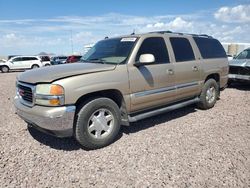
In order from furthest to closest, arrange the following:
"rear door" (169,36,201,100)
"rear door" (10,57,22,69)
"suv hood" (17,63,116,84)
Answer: "rear door" (10,57,22,69), "rear door" (169,36,201,100), "suv hood" (17,63,116,84)

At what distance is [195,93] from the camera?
19.5 feet

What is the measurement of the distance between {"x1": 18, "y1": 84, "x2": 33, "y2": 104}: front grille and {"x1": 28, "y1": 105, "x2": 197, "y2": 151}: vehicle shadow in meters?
0.88

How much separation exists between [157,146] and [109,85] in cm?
133

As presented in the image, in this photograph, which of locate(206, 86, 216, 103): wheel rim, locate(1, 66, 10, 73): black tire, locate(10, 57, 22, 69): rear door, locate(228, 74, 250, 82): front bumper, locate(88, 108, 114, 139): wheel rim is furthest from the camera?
locate(10, 57, 22, 69): rear door

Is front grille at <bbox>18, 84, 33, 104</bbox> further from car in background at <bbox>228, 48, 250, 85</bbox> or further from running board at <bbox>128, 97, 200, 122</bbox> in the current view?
car in background at <bbox>228, 48, 250, 85</bbox>

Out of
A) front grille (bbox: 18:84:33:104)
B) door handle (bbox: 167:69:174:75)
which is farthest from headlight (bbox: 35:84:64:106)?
door handle (bbox: 167:69:174:75)

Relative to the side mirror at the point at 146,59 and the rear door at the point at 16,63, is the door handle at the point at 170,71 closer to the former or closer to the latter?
the side mirror at the point at 146,59

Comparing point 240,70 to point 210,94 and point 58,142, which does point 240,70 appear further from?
point 58,142

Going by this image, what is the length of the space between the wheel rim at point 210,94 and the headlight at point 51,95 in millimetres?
4255

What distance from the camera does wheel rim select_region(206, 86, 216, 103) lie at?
641 centimetres

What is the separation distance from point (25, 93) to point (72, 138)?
3.94 ft

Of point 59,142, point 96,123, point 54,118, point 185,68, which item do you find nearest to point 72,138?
point 59,142

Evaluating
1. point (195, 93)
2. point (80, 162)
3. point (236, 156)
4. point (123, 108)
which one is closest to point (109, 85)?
point (123, 108)

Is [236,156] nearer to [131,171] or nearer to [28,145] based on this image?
[131,171]
